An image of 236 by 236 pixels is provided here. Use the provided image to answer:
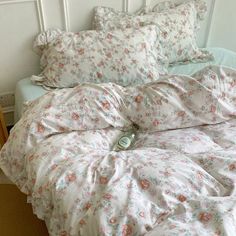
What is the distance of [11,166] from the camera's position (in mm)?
1248

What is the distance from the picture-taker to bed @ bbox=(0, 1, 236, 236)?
0.88m

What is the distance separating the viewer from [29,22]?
1790 millimetres

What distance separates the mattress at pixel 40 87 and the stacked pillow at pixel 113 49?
2.6 inches

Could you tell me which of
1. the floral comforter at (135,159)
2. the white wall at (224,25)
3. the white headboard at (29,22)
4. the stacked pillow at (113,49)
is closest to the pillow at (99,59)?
the stacked pillow at (113,49)

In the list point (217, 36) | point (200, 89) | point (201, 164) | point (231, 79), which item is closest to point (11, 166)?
point (201, 164)

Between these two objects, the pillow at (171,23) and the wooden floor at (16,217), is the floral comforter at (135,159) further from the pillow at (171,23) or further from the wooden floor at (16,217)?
the pillow at (171,23)

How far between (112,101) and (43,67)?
732mm

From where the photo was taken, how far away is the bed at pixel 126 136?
88 cm

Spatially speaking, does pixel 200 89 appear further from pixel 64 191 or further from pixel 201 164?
pixel 64 191

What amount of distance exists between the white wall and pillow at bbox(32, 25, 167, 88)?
84 cm

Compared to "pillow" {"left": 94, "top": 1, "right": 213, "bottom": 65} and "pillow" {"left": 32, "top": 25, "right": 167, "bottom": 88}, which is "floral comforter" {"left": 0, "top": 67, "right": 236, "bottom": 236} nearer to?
"pillow" {"left": 32, "top": 25, "right": 167, "bottom": 88}

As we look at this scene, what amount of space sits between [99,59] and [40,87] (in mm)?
386

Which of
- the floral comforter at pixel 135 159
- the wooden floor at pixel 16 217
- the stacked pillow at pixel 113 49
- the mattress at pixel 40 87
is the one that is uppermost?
the stacked pillow at pixel 113 49

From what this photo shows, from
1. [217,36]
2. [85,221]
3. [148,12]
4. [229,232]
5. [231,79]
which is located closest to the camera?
[229,232]
